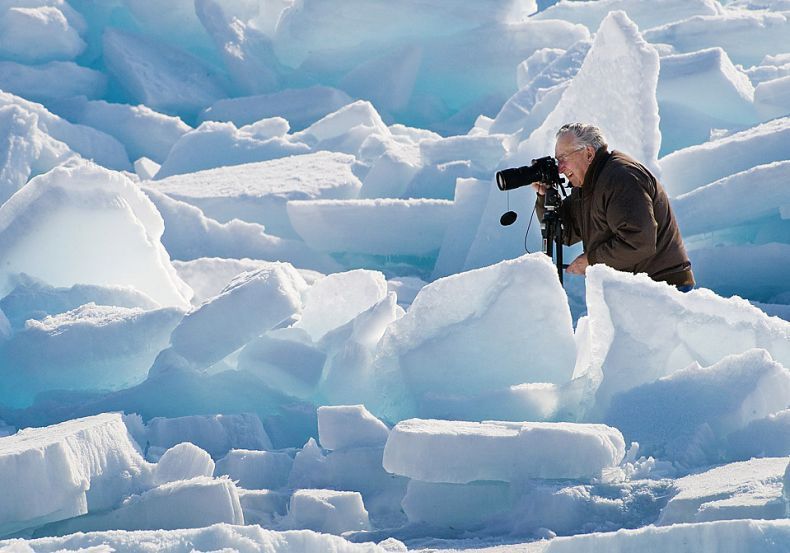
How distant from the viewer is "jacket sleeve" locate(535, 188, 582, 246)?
3.60 meters

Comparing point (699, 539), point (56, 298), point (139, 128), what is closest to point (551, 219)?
point (699, 539)

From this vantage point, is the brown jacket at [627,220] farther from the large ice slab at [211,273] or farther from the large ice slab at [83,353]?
the large ice slab at [211,273]

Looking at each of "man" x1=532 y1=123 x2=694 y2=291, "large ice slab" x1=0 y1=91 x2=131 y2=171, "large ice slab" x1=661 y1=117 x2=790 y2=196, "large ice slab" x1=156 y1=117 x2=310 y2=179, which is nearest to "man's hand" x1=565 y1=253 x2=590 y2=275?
"man" x1=532 y1=123 x2=694 y2=291

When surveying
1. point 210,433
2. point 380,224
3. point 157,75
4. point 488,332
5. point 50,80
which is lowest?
point 157,75

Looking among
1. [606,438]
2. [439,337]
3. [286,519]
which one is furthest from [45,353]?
[606,438]

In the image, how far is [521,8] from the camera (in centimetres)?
955

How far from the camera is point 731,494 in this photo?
7.07 ft

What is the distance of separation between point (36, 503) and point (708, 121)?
5.00 metres

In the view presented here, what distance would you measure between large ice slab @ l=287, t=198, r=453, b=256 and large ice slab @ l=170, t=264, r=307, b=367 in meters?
1.94

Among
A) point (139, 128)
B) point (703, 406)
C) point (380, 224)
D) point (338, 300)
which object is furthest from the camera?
point (139, 128)

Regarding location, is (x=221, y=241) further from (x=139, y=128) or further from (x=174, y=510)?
(x=139, y=128)

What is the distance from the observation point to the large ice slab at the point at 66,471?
237 centimetres

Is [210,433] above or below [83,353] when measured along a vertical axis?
above

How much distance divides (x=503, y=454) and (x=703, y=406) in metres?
0.54
